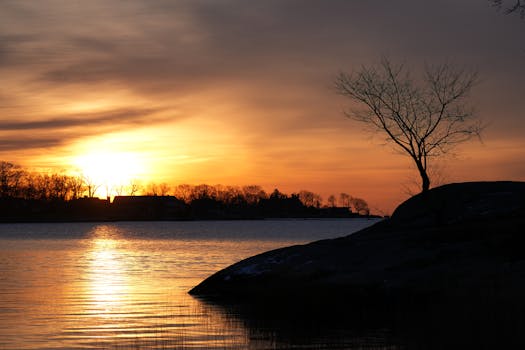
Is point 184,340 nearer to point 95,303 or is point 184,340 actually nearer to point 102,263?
point 95,303

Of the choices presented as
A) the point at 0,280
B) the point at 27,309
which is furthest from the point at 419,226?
the point at 0,280

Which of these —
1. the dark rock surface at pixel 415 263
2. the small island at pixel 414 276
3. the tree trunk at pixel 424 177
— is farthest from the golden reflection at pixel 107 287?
the tree trunk at pixel 424 177

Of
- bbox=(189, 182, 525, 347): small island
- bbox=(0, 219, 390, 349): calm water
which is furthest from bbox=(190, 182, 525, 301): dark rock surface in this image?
bbox=(0, 219, 390, 349): calm water

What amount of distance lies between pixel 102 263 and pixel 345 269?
130 feet

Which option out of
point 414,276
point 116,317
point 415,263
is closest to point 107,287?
point 116,317

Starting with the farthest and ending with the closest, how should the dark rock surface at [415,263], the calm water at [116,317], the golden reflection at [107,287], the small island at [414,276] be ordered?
the golden reflection at [107,287] < the dark rock surface at [415,263] < the small island at [414,276] < the calm water at [116,317]

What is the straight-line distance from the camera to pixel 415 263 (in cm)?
2830

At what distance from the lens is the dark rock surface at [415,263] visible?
85.6 ft

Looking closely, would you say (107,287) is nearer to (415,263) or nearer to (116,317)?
(116,317)

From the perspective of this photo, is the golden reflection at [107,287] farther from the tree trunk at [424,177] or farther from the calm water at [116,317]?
the tree trunk at [424,177]

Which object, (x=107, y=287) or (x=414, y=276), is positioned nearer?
(x=414, y=276)

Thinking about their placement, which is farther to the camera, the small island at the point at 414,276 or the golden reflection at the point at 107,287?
the golden reflection at the point at 107,287

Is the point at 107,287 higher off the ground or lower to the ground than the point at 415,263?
lower

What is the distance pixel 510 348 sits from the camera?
17.7 meters
